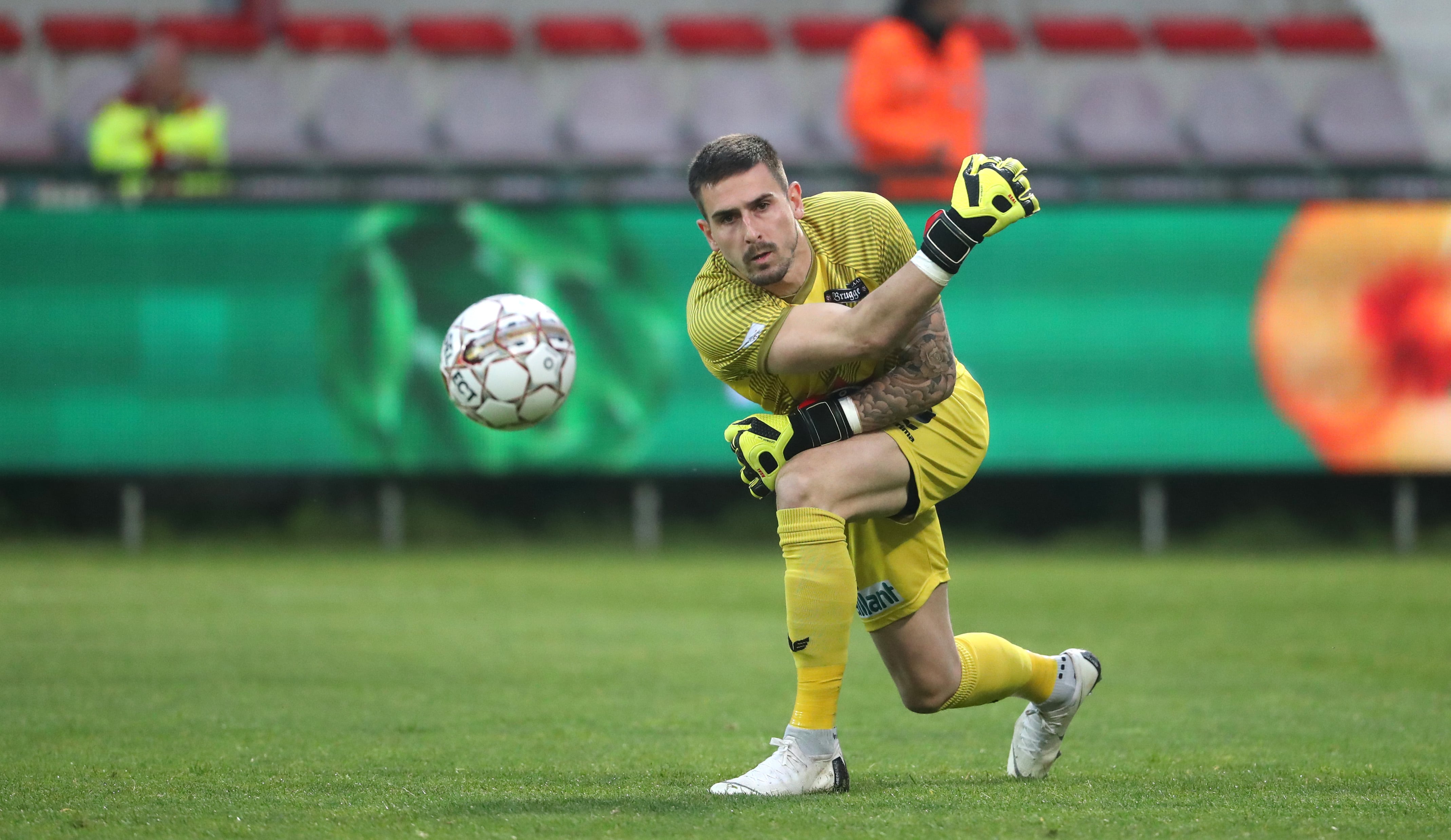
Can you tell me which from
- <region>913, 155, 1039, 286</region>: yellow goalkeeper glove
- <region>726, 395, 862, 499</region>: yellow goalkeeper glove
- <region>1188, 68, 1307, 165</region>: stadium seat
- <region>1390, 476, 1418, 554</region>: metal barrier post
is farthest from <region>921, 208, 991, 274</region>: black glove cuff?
<region>1188, 68, 1307, 165</region>: stadium seat

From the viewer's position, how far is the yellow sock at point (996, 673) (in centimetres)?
540

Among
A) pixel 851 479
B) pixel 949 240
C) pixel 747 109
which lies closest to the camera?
pixel 949 240

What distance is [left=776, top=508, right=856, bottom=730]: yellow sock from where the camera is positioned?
4.94 metres

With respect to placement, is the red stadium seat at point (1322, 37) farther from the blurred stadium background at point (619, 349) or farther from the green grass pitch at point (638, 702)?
the green grass pitch at point (638, 702)

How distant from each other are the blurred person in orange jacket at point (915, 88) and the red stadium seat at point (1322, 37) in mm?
7906

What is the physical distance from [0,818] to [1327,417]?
33.6 ft

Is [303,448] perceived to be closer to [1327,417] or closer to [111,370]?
[111,370]

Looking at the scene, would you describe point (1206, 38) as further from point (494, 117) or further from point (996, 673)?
point (996, 673)

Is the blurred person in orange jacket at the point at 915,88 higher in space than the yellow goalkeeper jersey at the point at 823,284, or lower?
higher

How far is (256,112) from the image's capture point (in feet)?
58.2

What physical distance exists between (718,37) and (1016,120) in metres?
3.48

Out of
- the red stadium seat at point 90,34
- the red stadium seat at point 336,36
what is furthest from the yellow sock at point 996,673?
the red stadium seat at point 90,34

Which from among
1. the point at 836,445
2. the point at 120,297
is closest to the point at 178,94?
the point at 120,297

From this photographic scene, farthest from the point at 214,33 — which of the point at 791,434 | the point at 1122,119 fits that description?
the point at 791,434
